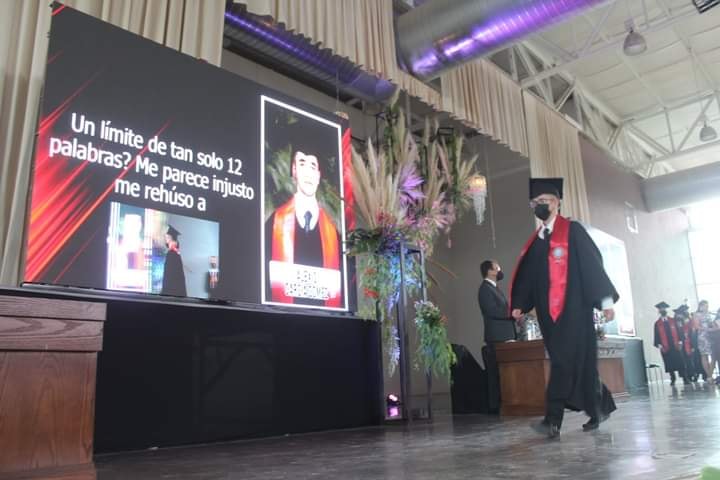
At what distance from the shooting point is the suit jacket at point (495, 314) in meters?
4.94

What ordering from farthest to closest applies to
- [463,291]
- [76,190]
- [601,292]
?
[463,291] < [601,292] < [76,190]

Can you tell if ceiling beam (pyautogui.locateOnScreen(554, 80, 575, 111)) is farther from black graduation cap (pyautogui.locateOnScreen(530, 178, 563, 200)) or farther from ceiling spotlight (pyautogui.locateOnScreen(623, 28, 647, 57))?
black graduation cap (pyautogui.locateOnScreen(530, 178, 563, 200))

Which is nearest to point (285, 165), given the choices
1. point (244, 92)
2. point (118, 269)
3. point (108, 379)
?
point (244, 92)

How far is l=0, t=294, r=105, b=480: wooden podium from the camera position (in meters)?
1.59

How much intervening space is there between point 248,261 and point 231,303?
265 millimetres

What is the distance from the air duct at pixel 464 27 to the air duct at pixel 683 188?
627 centimetres

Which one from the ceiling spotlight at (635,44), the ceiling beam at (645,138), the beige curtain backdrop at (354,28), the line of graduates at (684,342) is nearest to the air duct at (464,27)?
the beige curtain backdrop at (354,28)

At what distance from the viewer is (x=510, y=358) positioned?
15.8 feet

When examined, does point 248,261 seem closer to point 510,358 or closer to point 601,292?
point 601,292

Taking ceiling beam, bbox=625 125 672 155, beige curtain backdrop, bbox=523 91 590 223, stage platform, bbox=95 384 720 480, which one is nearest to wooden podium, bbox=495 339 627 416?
stage platform, bbox=95 384 720 480

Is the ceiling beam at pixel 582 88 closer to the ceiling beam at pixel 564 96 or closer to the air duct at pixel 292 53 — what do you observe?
the ceiling beam at pixel 564 96

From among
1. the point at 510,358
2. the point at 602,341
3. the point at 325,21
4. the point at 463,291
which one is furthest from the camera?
the point at 463,291

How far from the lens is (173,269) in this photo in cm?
291

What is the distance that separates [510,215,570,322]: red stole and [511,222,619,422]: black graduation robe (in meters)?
0.02
